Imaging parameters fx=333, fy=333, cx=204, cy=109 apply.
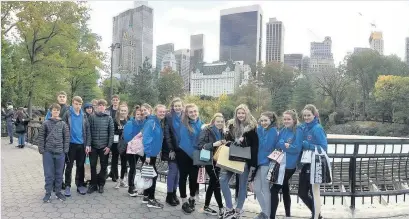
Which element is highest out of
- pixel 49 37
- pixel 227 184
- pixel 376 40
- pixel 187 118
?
pixel 376 40

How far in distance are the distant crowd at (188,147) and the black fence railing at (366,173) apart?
768 mm

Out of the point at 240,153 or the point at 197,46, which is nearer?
the point at 240,153

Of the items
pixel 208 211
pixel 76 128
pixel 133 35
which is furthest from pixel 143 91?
pixel 133 35

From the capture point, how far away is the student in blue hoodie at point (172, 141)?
531 cm

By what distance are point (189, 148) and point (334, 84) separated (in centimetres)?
5605

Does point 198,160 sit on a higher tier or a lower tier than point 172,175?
higher

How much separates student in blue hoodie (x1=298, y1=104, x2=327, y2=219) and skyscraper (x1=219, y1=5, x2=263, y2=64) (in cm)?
14903

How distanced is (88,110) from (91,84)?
29631 millimetres

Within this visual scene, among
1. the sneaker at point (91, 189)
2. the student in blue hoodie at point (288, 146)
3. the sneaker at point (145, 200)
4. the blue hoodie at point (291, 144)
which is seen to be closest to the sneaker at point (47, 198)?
the sneaker at point (91, 189)

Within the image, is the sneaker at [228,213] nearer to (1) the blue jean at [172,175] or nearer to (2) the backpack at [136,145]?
(1) the blue jean at [172,175]

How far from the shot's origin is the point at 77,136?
5.93 meters

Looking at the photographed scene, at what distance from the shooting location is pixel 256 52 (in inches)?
6137

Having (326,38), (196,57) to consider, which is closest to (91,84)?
(326,38)

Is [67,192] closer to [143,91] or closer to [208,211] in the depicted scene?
[208,211]
